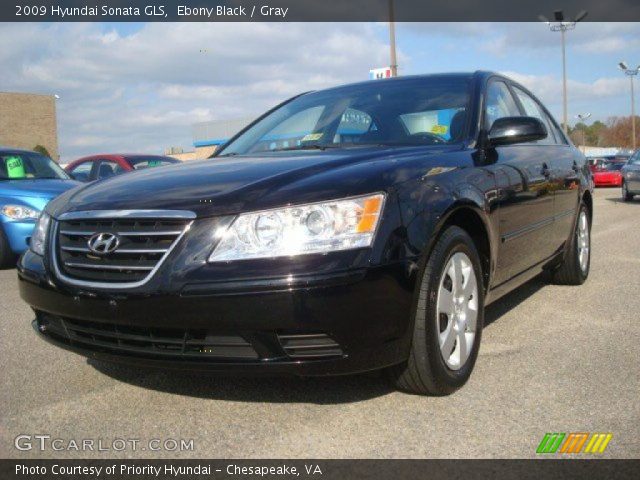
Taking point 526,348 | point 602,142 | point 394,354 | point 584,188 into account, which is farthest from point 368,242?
point 602,142

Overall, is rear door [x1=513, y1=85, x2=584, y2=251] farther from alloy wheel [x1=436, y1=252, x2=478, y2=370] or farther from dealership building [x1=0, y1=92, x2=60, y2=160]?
dealership building [x1=0, y1=92, x2=60, y2=160]

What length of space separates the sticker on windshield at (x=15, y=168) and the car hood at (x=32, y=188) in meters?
0.31

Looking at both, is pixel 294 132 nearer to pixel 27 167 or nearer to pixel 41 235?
pixel 41 235

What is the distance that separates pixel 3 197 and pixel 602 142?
10937 centimetres

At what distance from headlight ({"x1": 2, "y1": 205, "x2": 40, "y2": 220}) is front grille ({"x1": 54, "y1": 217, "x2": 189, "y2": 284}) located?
191 inches

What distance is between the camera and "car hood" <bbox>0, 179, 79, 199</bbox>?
7375 millimetres

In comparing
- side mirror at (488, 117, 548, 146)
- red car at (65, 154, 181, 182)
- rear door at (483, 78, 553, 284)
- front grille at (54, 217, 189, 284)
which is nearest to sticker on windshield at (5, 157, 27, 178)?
red car at (65, 154, 181, 182)

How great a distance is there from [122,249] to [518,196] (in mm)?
2318

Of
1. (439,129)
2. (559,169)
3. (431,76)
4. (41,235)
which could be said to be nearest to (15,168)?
(41,235)

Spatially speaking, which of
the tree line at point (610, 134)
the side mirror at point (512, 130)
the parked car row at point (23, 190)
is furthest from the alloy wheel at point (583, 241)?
the tree line at point (610, 134)

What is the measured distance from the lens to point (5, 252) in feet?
23.9

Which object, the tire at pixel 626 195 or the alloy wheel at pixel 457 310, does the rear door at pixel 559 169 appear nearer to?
the alloy wheel at pixel 457 310

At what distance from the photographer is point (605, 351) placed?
145 inches

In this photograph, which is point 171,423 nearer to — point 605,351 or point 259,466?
point 259,466
